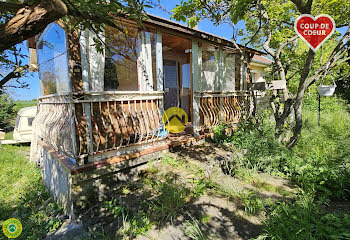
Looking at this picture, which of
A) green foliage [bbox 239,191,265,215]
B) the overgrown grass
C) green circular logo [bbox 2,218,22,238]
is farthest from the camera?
green foliage [bbox 239,191,265,215]

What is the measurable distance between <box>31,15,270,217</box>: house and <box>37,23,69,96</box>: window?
0.06 feet

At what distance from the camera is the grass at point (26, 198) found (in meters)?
3.06

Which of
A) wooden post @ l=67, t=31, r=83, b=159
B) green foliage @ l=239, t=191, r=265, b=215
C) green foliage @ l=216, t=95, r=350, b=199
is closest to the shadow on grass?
green foliage @ l=239, t=191, r=265, b=215

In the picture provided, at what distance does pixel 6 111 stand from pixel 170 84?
12.8m

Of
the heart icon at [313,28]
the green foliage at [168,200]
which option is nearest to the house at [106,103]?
the green foliage at [168,200]

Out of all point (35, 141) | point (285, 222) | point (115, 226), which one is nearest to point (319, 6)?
point (285, 222)

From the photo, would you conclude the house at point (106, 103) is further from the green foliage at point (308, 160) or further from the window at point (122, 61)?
the green foliage at point (308, 160)

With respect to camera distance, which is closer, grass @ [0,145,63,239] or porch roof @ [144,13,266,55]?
grass @ [0,145,63,239]

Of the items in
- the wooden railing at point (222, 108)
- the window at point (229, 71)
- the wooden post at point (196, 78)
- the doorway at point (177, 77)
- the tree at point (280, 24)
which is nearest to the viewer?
the tree at point (280, 24)

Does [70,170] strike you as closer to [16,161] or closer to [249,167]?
[249,167]

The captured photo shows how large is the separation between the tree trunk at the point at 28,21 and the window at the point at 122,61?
7.84 ft

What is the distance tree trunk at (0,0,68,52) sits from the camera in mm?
1118

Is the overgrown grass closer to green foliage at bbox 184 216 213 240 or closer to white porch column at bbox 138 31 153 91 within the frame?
green foliage at bbox 184 216 213 240

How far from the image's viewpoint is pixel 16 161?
6828mm
